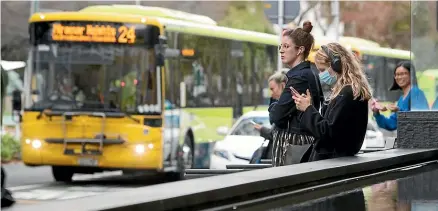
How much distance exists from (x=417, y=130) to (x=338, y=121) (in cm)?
412

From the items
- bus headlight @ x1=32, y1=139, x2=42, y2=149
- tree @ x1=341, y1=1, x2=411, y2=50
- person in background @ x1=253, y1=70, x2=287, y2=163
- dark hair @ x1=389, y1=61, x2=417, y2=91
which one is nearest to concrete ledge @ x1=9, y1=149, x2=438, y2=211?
person in background @ x1=253, y1=70, x2=287, y2=163

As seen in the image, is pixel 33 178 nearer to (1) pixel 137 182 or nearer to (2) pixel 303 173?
(1) pixel 137 182

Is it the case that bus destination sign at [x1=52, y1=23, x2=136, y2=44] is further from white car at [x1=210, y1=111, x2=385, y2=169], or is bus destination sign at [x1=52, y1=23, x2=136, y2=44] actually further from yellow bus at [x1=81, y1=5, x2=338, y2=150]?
white car at [x1=210, y1=111, x2=385, y2=169]

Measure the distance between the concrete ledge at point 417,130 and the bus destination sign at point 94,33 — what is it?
10.3 metres

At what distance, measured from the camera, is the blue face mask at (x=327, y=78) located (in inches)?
331

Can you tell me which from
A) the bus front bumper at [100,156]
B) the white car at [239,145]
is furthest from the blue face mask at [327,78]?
the bus front bumper at [100,156]

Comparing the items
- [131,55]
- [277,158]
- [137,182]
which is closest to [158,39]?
[131,55]

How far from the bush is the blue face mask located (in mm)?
23121

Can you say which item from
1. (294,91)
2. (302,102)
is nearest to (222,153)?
(294,91)

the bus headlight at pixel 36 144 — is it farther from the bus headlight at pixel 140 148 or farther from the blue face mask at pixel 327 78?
the blue face mask at pixel 327 78

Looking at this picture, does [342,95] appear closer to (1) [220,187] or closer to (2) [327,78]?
(2) [327,78]

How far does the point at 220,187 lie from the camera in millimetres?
6867

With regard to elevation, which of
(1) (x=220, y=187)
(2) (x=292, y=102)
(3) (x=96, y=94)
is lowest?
(1) (x=220, y=187)

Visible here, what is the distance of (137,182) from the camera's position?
945 inches
